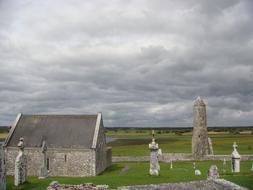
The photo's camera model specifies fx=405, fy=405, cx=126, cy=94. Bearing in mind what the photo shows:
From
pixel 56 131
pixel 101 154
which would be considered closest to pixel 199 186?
pixel 101 154

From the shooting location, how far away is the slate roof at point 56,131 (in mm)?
46406

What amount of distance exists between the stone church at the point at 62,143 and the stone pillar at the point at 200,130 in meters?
17.5

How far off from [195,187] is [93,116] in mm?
27413

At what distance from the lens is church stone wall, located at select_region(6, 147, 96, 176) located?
45.1 m

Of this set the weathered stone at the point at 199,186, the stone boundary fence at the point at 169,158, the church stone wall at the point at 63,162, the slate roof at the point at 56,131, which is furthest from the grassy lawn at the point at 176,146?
the weathered stone at the point at 199,186

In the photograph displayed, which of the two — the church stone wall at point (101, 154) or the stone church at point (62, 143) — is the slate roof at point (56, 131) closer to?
the stone church at point (62, 143)

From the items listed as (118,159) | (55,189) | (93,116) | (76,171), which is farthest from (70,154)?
(55,189)

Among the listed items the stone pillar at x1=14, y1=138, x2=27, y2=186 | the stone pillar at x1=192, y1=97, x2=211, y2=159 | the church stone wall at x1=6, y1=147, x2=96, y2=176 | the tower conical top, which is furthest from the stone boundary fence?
the stone pillar at x1=14, y1=138, x2=27, y2=186

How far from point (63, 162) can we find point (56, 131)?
3.98 m

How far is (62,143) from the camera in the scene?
153ft

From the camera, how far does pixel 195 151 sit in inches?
2391

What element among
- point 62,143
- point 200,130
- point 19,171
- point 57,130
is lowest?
point 19,171

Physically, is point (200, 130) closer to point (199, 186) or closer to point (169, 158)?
point (169, 158)

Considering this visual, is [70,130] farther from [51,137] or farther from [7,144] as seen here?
[7,144]
